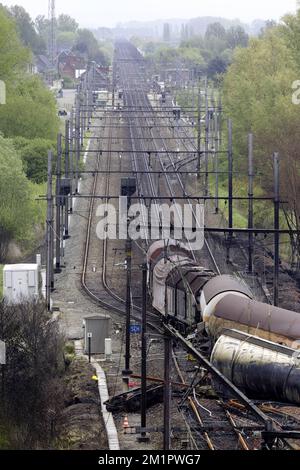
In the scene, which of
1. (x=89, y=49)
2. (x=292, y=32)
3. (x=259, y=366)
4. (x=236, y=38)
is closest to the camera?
(x=259, y=366)

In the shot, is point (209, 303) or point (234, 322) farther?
point (209, 303)

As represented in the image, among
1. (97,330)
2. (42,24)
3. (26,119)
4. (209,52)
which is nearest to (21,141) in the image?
(26,119)

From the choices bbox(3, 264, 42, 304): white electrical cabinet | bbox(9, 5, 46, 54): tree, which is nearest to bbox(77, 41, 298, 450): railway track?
bbox(3, 264, 42, 304): white electrical cabinet

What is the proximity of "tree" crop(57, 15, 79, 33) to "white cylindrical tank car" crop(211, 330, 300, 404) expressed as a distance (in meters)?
166

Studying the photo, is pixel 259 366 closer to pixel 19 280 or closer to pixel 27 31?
pixel 19 280

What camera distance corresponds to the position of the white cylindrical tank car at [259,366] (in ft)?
47.7

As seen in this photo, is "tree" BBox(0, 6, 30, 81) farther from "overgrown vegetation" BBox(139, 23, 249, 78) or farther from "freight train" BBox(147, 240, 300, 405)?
"overgrown vegetation" BBox(139, 23, 249, 78)

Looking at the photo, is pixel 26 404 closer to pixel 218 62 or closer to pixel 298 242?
pixel 298 242

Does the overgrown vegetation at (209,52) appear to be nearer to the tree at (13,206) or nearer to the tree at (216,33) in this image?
the tree at (216,33)

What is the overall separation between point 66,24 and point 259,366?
175 metres

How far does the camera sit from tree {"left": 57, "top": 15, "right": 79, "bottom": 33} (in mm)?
181125

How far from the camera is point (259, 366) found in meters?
15.0

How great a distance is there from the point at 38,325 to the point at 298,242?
36.8 feet

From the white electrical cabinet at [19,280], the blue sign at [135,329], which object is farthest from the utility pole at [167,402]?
the white electrical cabinet at [19,280]
